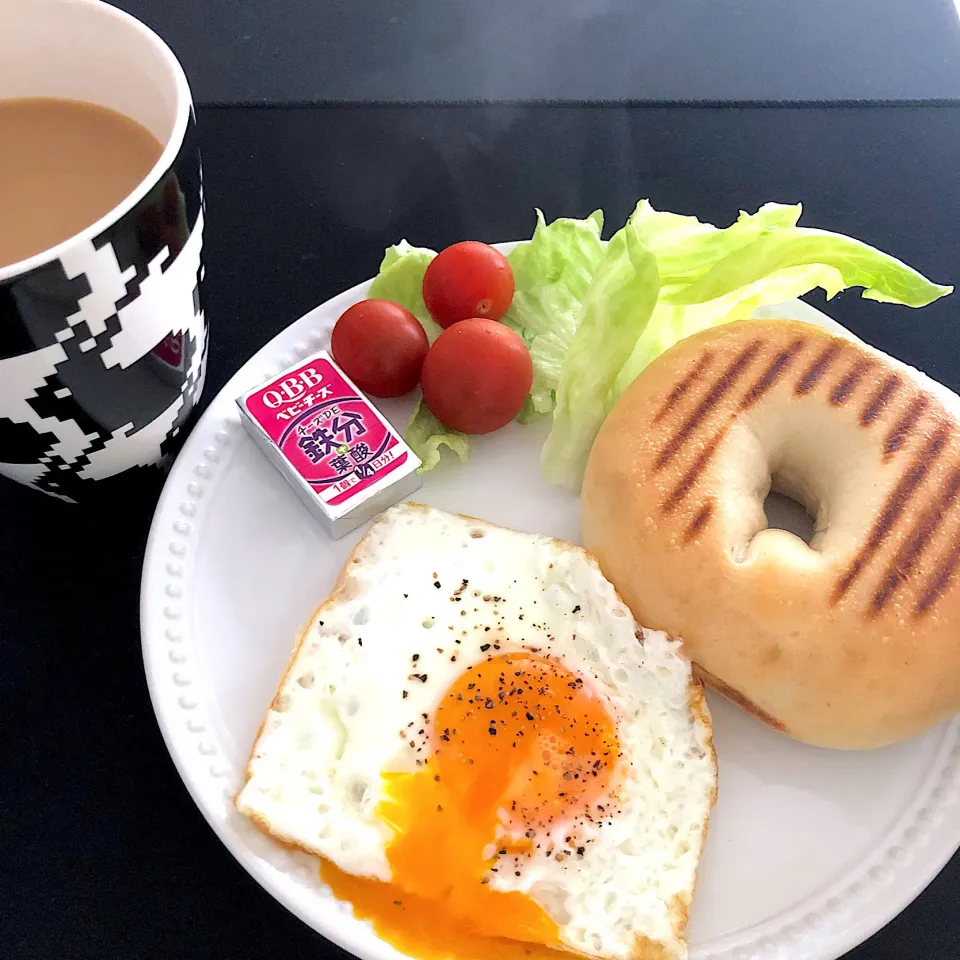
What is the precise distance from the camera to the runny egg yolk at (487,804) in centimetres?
129

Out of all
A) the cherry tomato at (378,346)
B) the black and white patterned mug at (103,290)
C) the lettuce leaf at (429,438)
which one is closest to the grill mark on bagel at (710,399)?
the lettuce leaf at (429,438)

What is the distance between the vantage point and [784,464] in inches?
61.4

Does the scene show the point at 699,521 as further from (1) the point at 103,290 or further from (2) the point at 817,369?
(1) the point at 103,290

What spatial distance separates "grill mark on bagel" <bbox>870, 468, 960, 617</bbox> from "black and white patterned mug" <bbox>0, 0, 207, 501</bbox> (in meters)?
1.08

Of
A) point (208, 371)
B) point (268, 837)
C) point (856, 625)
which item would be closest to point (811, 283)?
point (856, 625)

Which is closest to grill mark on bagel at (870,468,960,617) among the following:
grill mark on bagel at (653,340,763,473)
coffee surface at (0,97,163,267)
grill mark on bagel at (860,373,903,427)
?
grill mark on bagel at (860,373,903,427)

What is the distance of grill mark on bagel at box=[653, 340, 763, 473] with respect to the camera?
4.91 feet

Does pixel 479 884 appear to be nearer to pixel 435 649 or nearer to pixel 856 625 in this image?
pixel 435 649

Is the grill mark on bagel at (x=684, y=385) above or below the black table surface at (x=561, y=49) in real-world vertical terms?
below

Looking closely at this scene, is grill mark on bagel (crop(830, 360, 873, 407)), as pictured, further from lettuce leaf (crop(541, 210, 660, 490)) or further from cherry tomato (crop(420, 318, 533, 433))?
cherry tomato (crop(420, 318, 533, 433))

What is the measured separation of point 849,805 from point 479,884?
0.55 meters

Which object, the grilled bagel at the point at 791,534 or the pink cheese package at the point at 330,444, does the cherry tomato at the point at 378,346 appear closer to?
the pink cheese package at the point at 330,444

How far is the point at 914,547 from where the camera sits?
1386 mm

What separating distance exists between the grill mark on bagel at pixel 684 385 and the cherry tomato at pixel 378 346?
44cm
